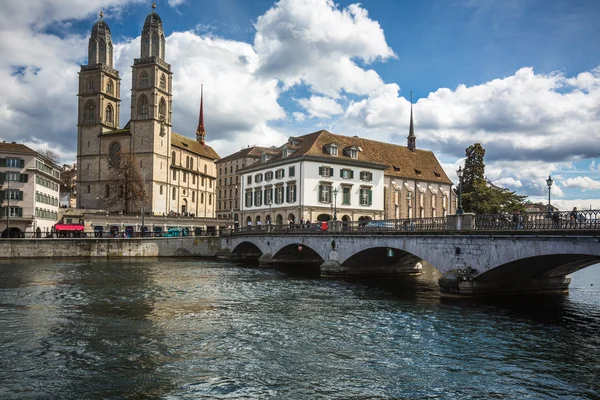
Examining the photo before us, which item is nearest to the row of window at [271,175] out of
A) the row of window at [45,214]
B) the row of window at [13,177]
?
the row of window at [45,214]

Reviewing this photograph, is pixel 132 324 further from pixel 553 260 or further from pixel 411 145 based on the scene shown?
pixel 411 145

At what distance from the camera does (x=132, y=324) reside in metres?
19.5

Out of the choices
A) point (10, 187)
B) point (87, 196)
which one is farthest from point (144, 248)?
point (87, 196)

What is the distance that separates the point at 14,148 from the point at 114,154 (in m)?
23.8

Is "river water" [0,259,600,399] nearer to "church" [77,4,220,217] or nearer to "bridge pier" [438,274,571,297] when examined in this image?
"bridge pier" [438,274,571,297]

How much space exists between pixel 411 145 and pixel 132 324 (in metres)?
70.5

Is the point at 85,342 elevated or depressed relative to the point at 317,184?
depressed

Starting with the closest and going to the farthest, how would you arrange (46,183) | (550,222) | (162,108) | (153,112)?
(550,222), (46,183), (153,112), (162,108)

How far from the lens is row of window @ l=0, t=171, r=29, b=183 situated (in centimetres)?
6356

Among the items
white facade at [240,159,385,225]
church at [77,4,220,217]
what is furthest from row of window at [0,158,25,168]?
white facade at [240,159,385,225]

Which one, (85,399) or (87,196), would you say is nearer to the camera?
(85,399)

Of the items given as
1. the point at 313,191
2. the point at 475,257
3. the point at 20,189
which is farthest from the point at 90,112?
the point at 475,257

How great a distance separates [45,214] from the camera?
69062 millimetres

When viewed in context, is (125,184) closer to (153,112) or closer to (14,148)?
(153,112)
